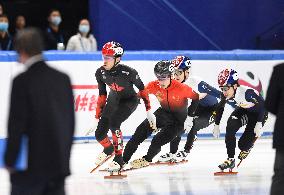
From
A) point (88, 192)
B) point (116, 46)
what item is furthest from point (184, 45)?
point (88, 192)

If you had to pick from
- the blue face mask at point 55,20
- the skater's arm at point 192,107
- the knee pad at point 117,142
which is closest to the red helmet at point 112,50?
the knee pad at point 117,142

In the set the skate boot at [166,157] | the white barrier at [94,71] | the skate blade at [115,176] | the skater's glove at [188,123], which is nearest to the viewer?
the skate blade at [115,176]

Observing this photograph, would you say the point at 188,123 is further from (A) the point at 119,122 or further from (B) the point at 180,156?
(A) the point at 119,122

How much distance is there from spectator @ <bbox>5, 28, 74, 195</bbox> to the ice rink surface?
12.2ft

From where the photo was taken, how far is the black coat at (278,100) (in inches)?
239

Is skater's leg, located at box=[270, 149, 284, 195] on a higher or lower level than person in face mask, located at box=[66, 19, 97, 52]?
lower

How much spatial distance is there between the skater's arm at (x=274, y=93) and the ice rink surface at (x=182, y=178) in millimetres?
2620

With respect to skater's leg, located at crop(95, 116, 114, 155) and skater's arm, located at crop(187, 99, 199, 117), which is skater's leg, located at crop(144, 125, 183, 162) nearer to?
skater's arm, located at crop(187, 99, 199, 117)

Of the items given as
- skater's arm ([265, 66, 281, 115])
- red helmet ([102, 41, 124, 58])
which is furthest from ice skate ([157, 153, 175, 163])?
skater's arm ([265, 66, 281, 115])

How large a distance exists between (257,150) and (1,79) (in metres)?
4.12

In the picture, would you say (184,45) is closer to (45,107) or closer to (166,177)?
(166,177)

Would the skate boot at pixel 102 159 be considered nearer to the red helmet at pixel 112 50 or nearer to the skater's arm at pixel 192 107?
the skater's arm at pixel 192 107

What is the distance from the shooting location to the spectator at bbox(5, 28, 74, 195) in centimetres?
488

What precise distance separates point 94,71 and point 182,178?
3693 mm
